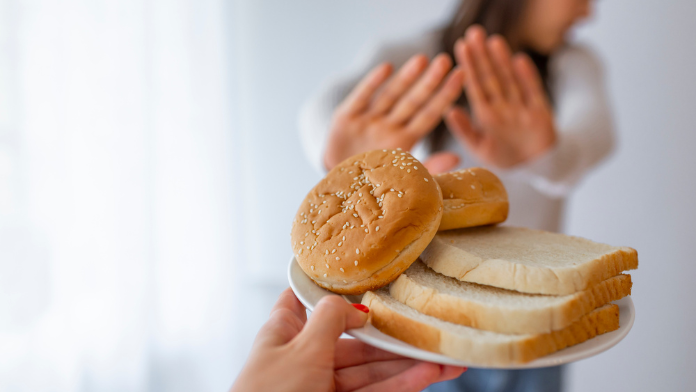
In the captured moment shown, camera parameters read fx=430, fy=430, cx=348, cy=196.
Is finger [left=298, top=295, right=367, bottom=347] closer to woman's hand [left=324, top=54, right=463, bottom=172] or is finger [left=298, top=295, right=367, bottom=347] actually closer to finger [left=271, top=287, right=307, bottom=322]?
finger [left=271, top=287, right=307, bottom=322]

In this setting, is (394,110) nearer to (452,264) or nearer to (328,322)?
(452,264)

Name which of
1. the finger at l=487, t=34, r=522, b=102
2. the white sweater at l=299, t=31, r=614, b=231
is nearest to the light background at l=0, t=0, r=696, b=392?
the white sweater at l=299, t=31, r=614, b=231

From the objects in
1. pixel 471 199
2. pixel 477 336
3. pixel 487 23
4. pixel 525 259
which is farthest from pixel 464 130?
pixel 477 336

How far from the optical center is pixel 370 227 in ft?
3.39

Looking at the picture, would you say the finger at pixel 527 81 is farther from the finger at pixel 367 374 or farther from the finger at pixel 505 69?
the finger at pixel 367 374

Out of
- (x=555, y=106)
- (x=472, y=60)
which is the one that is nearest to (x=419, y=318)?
(x=472, y=60)

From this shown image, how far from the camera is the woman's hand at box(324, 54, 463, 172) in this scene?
6.99 ft

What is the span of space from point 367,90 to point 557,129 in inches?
43.4

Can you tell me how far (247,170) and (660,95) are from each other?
11.0 feet

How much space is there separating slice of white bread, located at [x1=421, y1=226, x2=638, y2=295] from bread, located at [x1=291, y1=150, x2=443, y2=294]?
0.29 ft

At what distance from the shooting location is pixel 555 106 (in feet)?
8.99

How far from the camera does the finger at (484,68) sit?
223 centimetres

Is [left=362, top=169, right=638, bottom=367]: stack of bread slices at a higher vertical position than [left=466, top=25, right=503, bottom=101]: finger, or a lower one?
lower

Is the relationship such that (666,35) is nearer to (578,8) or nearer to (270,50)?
(578,8)
